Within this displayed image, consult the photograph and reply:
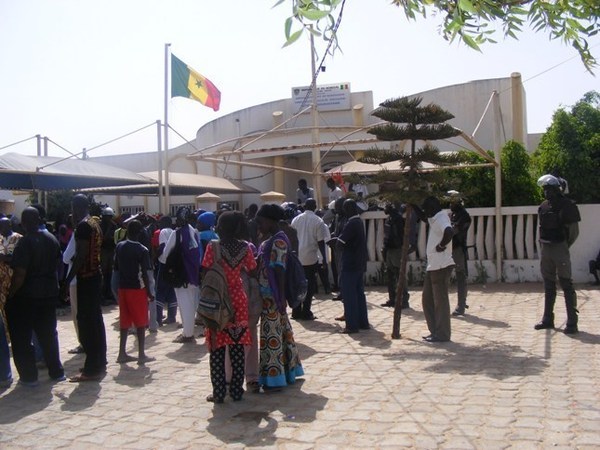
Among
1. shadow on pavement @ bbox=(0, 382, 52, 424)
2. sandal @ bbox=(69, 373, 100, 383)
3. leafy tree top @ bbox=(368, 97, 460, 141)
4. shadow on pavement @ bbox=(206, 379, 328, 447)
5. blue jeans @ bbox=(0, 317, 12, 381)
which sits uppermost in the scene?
leafy tree top @ bbox=(368, 97, 460, 141)

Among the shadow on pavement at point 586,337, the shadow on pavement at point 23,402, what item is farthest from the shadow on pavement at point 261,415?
the shadow on pavement at point 586,337

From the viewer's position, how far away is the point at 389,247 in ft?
32.3

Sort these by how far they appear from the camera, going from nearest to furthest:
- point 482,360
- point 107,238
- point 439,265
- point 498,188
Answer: point 482,360 → point 439,265 → point 107,238 → point 498,188

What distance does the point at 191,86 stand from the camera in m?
15.4

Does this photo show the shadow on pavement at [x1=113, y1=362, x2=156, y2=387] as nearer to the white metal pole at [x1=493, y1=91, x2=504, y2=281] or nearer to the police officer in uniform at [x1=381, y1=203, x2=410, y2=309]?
the police officer in uniform at [x1=381, y1=203, x2=410, y2=309]

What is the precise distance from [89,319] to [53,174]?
7246 millimetres

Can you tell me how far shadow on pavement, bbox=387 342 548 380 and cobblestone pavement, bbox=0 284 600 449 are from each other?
0.01m

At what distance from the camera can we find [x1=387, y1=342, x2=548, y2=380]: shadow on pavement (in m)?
6.14

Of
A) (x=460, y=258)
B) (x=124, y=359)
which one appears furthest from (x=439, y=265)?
(x=124, y=359)

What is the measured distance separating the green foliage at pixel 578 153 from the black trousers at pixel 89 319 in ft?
29.2

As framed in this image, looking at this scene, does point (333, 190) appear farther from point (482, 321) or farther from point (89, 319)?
point (89, 319)

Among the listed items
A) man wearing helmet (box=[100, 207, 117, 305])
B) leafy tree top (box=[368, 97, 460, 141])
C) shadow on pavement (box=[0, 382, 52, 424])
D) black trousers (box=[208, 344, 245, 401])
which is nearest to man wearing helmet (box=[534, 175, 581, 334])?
leafy tree top (box=[368, 97, 460, 141])

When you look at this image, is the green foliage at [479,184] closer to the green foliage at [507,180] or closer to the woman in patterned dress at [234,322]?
the green foliage at [507,180]

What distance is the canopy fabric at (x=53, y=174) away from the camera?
1256cm
